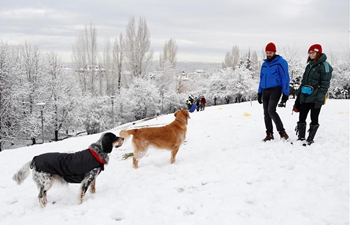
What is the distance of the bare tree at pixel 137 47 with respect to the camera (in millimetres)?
36156

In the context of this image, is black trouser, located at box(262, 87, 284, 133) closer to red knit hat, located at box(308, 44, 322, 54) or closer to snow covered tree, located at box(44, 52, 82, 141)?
red knit hat, located at box(308, 44, 322, 54)

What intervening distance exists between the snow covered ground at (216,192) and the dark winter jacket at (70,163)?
1.63 feet

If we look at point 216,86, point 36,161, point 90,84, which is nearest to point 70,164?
point 36,161

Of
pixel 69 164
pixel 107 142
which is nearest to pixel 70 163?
pixel 69 164

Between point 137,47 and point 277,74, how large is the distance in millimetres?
32849

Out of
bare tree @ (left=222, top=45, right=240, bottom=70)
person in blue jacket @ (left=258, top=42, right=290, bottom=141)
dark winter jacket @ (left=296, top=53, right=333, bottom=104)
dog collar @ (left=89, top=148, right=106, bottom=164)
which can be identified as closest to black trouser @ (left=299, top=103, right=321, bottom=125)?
dark winter jacket @ (left=296, top=53, right=333, bottom=104)

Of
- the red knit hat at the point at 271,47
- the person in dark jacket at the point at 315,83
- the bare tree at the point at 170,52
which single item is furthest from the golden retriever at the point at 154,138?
the bare tree at the point at 170,52

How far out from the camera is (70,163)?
3926 mm

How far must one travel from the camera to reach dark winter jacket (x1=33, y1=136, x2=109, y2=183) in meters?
3.88

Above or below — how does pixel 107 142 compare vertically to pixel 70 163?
above

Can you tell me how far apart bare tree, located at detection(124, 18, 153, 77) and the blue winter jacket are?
32409 millimetres

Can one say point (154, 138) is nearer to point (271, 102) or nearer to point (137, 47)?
point (271, 102)

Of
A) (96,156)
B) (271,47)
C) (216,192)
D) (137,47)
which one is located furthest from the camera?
(137,47)

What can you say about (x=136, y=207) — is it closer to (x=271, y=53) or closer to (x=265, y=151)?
(x=265, y=151)
